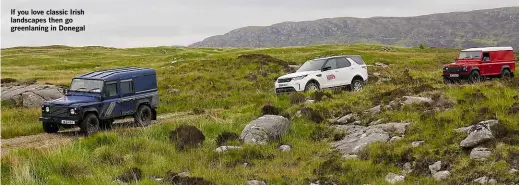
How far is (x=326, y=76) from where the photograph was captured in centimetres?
2325

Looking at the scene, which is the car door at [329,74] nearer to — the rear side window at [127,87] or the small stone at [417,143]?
the rear side window at [127,87]

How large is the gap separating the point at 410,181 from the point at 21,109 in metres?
19.6

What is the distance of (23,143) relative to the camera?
16.0 meters

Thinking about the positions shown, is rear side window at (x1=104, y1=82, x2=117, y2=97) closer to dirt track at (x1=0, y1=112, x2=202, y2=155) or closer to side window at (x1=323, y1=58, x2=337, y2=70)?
dirt track at (x1=0, y1=112, x2=202, y2=155)

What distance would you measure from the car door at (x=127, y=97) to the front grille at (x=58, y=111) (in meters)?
2.17

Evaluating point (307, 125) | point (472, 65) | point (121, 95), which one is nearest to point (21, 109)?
point (121, 95)

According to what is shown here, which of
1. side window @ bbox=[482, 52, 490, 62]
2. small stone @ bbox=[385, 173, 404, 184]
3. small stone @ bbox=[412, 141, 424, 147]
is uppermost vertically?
side window @ bbox=[482, 52, 490, 62]

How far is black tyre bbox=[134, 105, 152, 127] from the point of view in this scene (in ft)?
64.3

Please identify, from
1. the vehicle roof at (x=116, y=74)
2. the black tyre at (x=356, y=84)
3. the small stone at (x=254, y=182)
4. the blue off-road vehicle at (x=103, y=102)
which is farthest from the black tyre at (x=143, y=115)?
the small stone at (x=254, y=182)

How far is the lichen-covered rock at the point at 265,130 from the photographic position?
45.4 feet

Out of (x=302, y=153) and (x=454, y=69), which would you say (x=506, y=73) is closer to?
(x=454, y=69)

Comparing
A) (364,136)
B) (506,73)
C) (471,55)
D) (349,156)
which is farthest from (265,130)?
(506,73)

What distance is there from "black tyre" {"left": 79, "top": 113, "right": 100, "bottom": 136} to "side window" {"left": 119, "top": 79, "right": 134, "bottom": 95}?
174cm

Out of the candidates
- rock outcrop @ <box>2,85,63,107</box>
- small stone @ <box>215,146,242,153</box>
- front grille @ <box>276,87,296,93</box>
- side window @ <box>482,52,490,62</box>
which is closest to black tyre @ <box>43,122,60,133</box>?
rock outcrop @ <box>2,85,63,107</box>
